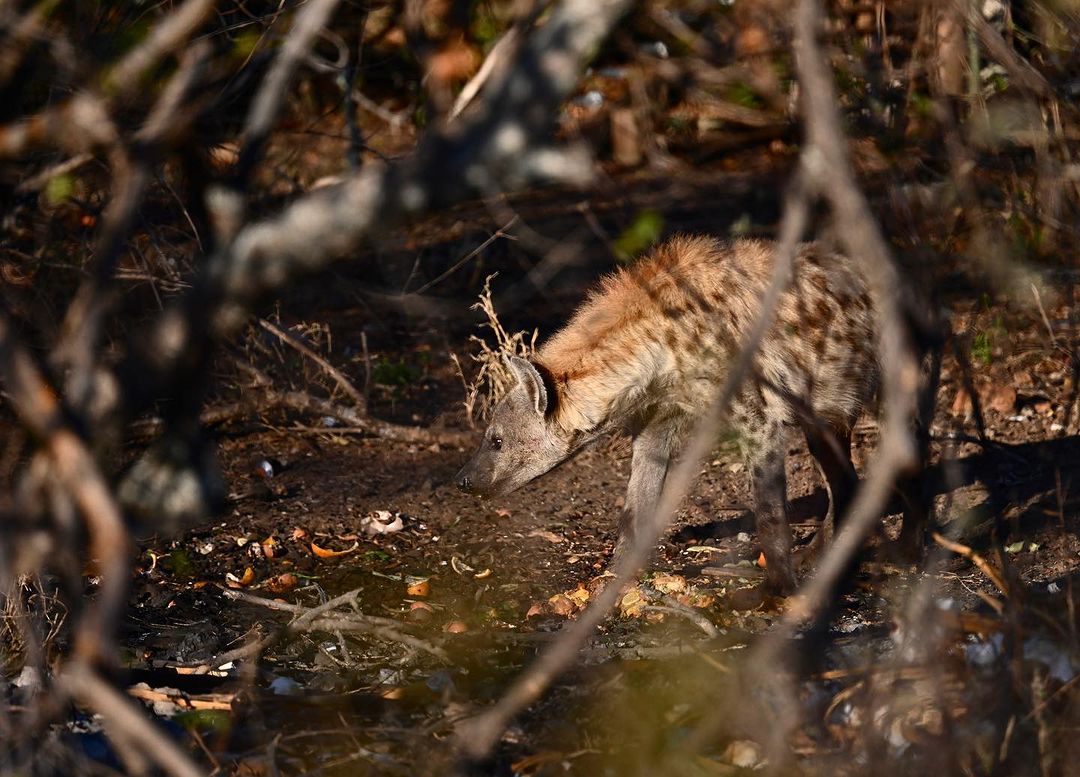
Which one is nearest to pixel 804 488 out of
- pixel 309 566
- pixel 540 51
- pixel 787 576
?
pixel 787 576

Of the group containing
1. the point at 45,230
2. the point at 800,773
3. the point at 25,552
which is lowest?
the point at 800,773

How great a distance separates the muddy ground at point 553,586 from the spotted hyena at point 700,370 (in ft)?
1.27

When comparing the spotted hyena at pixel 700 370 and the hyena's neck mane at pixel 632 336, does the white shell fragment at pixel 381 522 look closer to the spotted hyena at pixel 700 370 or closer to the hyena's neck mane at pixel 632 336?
the spotted hyena at pixel 700 370

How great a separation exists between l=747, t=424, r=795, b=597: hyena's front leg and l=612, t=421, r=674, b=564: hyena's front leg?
0.42 meters

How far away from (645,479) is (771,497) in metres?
0.56

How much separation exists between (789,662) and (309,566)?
241cm

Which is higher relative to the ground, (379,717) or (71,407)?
(71,407)

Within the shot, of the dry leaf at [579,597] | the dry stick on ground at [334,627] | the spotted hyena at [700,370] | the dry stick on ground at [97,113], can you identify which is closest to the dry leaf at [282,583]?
the dry stick on ground at [334,627]

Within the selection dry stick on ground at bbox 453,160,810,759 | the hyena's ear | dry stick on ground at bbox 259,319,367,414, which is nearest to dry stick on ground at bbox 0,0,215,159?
dry stick on ground at bbox 453,160,810,759

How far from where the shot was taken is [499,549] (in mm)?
5406

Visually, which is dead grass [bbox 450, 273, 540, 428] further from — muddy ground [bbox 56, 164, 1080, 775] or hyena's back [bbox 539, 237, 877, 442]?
hyena's back [bbox 539, 237, 877, 442]

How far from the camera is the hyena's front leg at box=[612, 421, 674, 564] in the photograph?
16.9 feet

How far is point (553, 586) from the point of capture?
506 cm

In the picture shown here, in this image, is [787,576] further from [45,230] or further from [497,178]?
[45,230]
